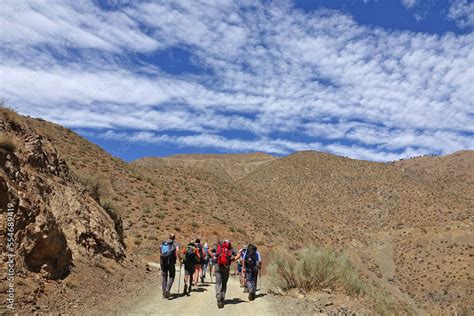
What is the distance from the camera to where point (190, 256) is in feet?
40.9

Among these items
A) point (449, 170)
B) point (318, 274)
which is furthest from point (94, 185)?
point (449, 170)

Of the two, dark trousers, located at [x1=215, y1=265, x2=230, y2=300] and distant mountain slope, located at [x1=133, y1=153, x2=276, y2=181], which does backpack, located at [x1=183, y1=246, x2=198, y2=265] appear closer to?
dark trousers, located at [x1=215, y1=265, x2=230, y2=300]

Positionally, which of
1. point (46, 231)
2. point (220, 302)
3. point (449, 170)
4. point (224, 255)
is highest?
point (449, 170)

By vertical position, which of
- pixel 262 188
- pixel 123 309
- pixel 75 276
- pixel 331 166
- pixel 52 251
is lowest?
pixel 123 309

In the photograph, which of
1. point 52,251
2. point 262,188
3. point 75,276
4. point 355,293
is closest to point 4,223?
point 52,251

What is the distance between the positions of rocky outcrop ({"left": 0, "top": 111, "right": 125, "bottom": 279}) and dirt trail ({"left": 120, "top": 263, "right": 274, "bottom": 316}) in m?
2.36

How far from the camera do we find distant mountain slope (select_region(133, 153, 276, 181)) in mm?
135250

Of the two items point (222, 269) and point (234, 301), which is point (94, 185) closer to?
point (234, 301)

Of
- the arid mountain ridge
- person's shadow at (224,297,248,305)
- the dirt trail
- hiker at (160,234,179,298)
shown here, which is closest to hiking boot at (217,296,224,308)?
the dirt trail

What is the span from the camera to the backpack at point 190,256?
12.4 m

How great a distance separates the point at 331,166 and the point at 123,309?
85.6 m

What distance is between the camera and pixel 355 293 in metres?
12.3

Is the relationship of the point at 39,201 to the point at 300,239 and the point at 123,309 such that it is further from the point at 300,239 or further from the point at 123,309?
the point at 300,239

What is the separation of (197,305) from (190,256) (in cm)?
183
